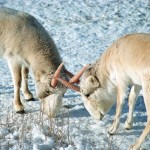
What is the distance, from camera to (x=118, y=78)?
7055 mm

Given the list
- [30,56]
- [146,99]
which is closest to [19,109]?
[30,56]

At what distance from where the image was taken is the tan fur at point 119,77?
21.3 feet

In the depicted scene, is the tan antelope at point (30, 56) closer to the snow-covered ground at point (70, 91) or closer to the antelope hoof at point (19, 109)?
the antelope hoof at point (19, 109)

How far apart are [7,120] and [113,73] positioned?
1.87 meters

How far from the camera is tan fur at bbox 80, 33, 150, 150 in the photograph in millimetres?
6480

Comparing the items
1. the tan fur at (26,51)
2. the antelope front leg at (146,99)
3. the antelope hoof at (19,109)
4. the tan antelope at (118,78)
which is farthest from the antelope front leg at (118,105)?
the antelope hoof at (19,109)

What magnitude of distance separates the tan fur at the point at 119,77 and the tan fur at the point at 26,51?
70 cm

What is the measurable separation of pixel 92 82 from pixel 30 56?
1.32m

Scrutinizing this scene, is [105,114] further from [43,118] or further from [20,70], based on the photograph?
[20,70]

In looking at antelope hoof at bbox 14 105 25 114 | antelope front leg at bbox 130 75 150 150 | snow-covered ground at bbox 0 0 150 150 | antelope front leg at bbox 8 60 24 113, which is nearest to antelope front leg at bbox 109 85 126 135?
snow-covered ground at bbox 0 0 150 150

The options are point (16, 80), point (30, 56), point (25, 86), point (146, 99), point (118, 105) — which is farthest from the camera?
point (25, 86)

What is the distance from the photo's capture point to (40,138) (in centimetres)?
670

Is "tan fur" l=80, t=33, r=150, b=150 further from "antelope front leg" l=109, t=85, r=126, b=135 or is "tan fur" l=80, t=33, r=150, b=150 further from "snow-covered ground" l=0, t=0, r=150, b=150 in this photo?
"snow-covered ground" l=0, t=0, r=150, b=150

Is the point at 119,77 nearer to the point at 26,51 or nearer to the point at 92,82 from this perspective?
the point at 92,82
